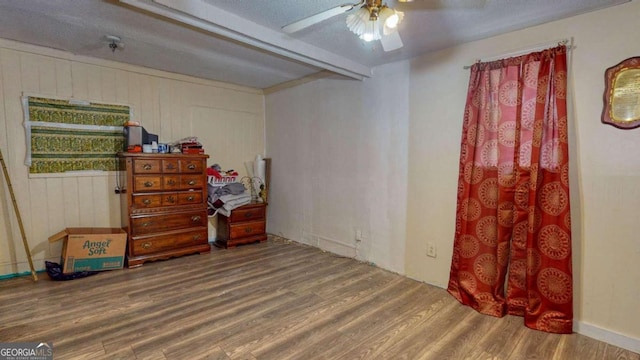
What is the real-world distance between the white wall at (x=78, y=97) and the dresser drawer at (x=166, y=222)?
0.51 meters

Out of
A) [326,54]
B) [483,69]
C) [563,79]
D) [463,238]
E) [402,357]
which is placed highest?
[326,54]

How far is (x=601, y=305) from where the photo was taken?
1.95m

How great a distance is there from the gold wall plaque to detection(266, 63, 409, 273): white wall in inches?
55.7

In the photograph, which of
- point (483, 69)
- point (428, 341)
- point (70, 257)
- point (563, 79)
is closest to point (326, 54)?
point (483, 69)

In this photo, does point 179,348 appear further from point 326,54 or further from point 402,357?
point 326,54

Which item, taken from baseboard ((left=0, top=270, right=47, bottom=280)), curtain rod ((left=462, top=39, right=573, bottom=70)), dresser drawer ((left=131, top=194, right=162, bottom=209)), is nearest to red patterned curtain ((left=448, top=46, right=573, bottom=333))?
curtain rod ((left=462, top=39, right=573, bottom=70))

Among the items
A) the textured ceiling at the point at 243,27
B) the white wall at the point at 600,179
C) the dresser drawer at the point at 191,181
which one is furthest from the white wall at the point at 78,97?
the white wall at the point at 600,179

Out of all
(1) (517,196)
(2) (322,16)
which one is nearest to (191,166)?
(2) (322,16)

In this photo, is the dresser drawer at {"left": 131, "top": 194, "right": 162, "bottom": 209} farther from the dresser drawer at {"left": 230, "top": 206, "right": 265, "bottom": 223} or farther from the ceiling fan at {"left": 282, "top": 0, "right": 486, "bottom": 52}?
the ceiling fan at {"left": 282, "top": 0, "right": 486, "bottom": 52}

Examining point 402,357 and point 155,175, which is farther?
point 155,175

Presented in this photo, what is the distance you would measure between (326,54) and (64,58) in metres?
2.63

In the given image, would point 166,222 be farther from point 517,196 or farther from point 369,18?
point 517,196

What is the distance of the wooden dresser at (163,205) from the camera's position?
310 centimetres

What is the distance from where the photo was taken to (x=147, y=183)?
125 inches
